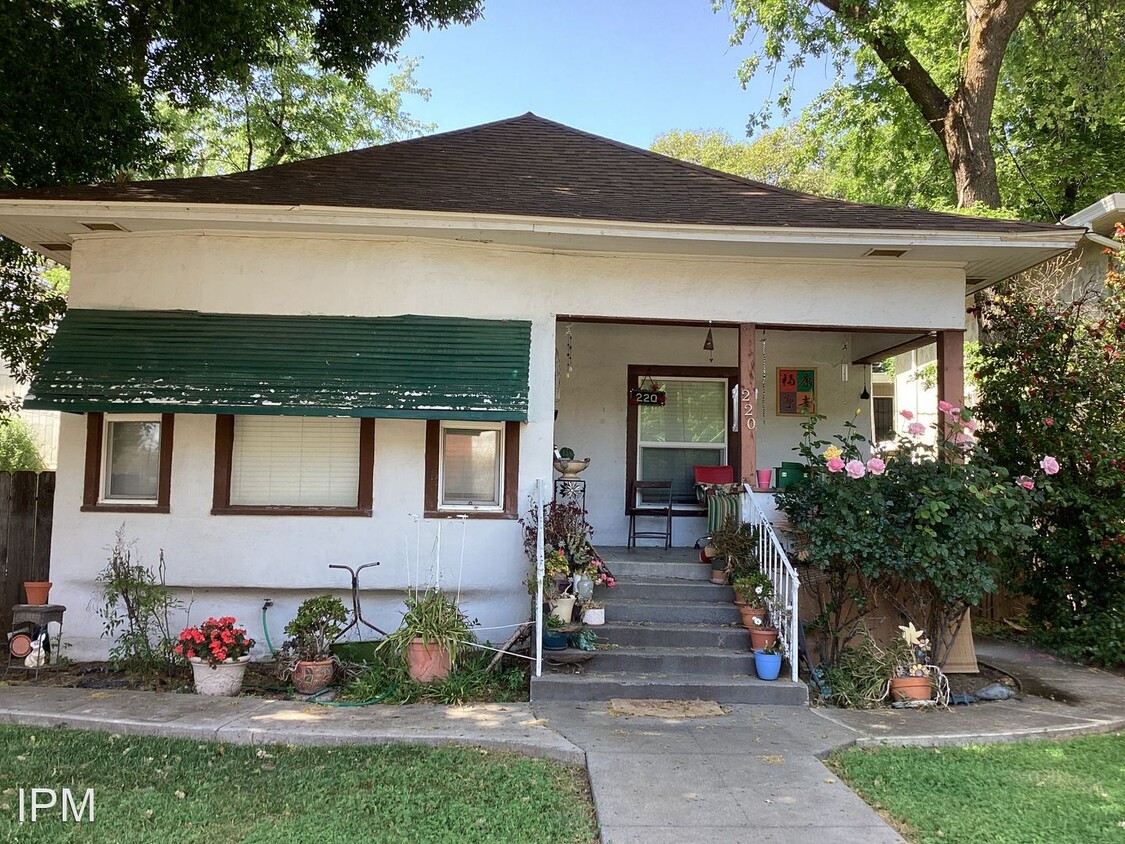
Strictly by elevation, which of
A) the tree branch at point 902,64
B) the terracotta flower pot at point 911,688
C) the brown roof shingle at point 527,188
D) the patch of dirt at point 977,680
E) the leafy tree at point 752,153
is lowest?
the patch of dirt at point 977,680

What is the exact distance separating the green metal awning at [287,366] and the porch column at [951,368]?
12.9ft

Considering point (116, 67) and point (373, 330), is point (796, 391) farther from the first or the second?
point (116, 67)

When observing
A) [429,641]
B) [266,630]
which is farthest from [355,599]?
[266,630]

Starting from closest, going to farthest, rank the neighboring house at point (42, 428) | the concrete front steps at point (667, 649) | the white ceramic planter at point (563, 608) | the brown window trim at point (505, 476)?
the concrete front steps at point (667, 649) → the white ceramic planter at point (563, 608) → the brown window trim at point (505, 476) → the neighboring house at point (42, 428)

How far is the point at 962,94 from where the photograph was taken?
1075cm

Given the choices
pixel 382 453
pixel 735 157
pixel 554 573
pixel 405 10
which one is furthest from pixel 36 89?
pixel 735 157

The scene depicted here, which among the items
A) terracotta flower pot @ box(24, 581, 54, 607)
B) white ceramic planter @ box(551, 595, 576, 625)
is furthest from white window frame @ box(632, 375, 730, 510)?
terracotta flower pot @ box(24, 581, 54, 607)

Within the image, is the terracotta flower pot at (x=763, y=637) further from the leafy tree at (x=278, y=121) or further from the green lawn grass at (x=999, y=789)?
the leafy tree at (x=278, y=121)

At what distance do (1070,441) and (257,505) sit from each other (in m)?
7.85

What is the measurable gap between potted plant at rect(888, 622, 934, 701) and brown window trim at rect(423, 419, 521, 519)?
332 cm

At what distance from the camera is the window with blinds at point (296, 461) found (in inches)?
263

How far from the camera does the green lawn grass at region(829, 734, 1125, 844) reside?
3525 mm

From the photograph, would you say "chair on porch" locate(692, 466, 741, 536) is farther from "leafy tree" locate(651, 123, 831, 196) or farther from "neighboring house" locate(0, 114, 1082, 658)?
"leafy tree" locate(651, 123, 831, 196)

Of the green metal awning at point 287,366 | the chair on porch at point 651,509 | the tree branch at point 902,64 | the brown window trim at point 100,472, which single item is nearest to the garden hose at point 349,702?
the green metal awning at point 287,366
